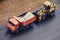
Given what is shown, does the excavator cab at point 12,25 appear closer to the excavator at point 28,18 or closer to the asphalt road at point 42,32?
the excavator at point 28,18

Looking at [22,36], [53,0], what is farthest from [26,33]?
[53,0]

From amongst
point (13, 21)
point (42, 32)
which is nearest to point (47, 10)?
point (42, 32)

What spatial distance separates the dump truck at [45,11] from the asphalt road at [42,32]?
83 centimetres

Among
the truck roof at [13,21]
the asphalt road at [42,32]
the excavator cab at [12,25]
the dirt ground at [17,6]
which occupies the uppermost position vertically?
the dirt ground at [17,6]

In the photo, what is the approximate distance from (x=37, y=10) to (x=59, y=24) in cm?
357

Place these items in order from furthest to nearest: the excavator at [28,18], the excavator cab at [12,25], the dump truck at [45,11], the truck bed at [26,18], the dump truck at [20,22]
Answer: the dump truck at [45,11]
the truck bed at [26,18]
the excavator at [28,18]
the dump truck at [20,22]
the excavator cab at [12,25]

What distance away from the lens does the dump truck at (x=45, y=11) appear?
25.3 metres

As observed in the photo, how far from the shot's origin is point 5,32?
23.9m

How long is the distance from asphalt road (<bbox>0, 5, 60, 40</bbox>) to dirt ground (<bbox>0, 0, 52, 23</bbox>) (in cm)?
241

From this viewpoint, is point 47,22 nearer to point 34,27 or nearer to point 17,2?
point 34,27

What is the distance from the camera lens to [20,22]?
23469 mm

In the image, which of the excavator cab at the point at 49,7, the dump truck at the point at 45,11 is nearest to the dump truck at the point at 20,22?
the dump truck at the point at 45,11

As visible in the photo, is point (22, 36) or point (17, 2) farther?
point (17, 2)

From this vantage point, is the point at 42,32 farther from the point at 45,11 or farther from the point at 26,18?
the point at 45,11
